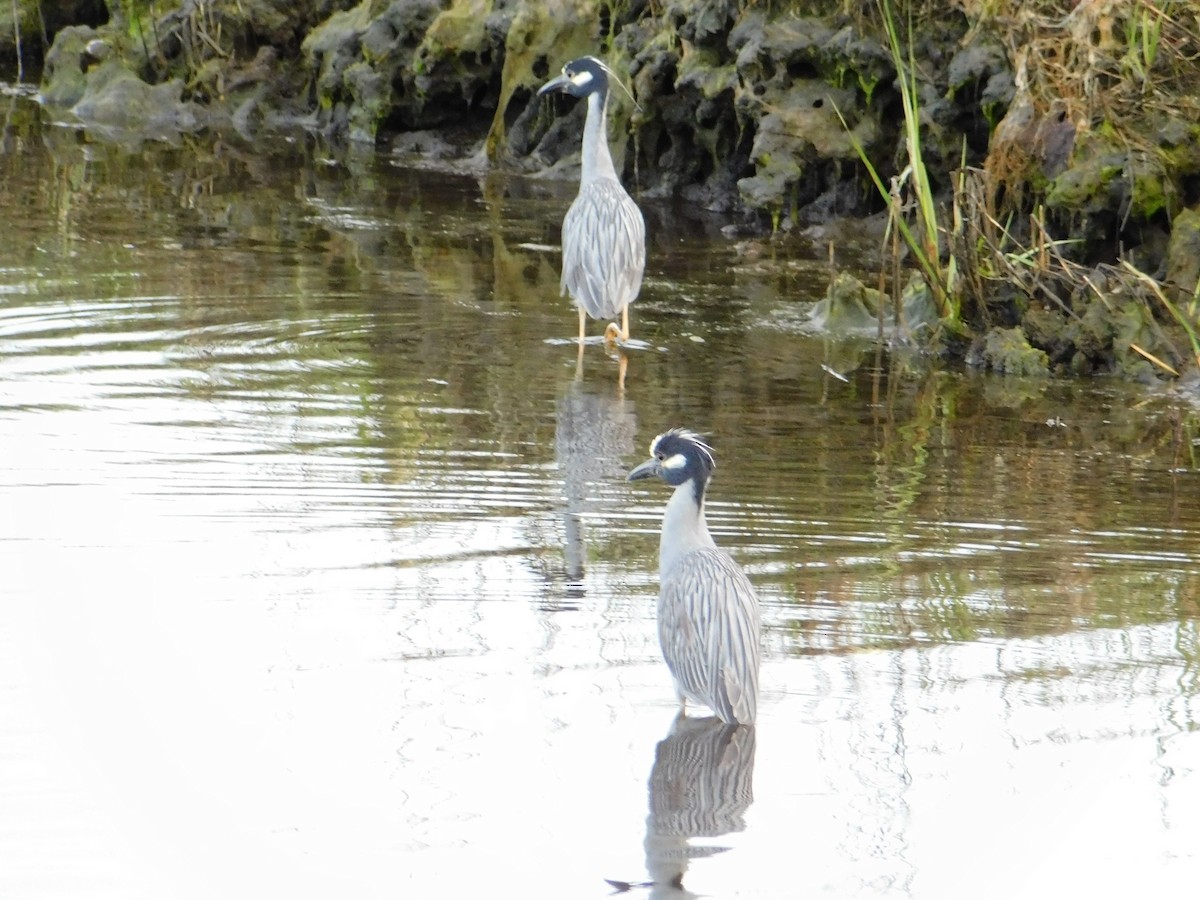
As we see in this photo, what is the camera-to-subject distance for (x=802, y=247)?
14664 millimetres

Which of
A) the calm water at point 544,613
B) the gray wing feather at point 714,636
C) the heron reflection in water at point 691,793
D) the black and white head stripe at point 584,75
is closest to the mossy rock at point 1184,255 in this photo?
the calm water at point 544,613

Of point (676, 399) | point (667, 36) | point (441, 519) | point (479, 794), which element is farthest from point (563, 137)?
point (479, 794)

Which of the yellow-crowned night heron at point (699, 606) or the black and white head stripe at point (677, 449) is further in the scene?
the black and white head stripe at point (677, 449)

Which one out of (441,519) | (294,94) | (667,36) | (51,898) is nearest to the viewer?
(51,898)

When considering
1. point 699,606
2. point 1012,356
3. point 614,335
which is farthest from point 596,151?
point 699,606

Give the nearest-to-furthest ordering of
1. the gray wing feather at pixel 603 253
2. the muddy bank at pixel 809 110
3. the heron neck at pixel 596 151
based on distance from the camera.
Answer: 1. the gray wing feather at pixel 603 253
2. the muddy bank at pixel 809 110
3. the heron neck at pixel 596 151

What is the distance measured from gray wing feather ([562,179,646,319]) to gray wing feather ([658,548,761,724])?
5.10 m

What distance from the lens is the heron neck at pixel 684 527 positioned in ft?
19.3

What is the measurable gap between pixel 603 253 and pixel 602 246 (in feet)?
0.30

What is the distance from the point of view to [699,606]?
5.54 metres

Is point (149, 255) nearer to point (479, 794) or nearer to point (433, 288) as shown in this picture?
point (433, 288)

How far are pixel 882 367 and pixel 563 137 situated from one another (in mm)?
8605

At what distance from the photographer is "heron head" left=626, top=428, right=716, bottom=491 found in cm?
585

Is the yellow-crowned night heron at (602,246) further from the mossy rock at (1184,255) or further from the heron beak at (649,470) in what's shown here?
the heron beak at (649,470)
